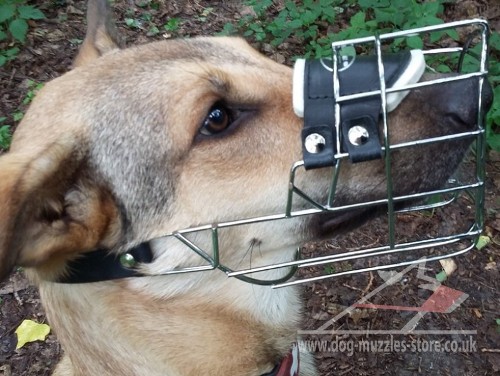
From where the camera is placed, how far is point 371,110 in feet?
6.61

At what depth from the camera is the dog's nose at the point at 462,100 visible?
208 centimetres

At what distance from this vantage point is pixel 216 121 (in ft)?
7.09

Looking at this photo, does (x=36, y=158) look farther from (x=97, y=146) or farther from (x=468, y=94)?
(x=468, y=94)

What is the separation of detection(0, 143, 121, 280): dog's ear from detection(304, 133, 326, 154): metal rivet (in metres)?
0.72

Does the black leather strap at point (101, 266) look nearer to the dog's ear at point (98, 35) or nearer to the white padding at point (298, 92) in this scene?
the white padding at point (298, 92)

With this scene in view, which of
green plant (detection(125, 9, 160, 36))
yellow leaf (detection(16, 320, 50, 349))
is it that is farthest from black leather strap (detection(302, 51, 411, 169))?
green plant (detection(125, 9, 160, 36))

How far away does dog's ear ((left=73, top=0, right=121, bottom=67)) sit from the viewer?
2826mm

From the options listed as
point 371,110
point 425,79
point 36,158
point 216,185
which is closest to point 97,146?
point 36,158

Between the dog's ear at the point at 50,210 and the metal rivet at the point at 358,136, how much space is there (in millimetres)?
859

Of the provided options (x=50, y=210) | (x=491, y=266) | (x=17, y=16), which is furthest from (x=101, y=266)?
(x=17, y=16)

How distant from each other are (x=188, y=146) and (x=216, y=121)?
13 cm

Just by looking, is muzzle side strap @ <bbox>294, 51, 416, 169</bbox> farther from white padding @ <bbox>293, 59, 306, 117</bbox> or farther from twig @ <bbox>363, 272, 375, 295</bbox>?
twig @ <bbox>363, 272, 375, 295</bbox>

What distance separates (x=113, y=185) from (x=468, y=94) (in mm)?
1273

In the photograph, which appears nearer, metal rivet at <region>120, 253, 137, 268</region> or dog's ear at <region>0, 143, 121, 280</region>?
dog's ear at <region>0, 143, 121, 280</region>
